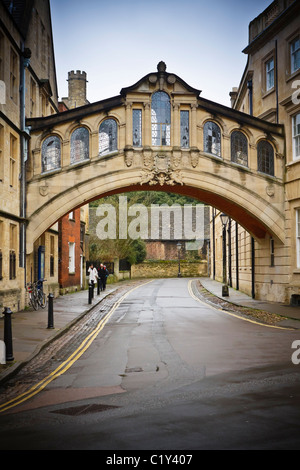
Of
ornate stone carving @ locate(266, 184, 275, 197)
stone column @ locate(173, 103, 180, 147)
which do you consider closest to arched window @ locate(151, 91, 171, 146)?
stone column @ locate(173, 103, 180, 147)

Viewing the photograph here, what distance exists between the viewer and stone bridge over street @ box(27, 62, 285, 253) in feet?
76.6

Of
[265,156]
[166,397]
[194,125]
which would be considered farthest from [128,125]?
[166,397]

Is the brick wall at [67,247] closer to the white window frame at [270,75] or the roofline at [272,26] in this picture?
the white window frame at [270,75]

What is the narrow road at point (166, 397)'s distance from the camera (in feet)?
17.5

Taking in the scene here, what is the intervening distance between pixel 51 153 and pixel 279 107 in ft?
35.0

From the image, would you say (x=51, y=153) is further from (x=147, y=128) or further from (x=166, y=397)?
(x=166, y=397)

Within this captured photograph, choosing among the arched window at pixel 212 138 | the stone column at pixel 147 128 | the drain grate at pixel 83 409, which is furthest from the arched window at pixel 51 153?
the drain grate at pixel 83 409

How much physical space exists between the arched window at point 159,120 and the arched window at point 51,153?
14.6 feet

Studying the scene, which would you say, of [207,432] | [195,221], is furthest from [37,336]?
[195,221]

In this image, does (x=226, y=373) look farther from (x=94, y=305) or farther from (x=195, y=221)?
(x=195, y=221)

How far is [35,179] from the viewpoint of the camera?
2298 cm

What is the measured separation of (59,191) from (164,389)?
54.0 ft

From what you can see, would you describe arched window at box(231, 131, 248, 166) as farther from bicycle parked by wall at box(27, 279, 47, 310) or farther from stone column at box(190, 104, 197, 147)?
bicycle parked by wall at box(27, 279, 47, 310)

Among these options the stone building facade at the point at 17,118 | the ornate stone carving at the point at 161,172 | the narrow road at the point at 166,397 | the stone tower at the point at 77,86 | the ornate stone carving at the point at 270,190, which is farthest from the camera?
the stone tower at the point at 77,86
